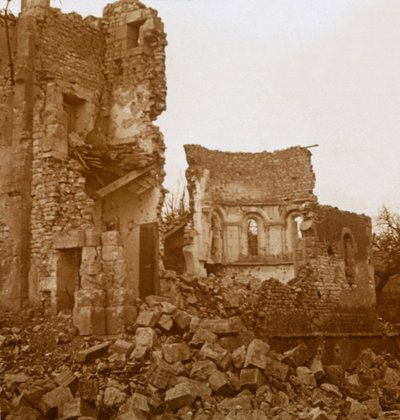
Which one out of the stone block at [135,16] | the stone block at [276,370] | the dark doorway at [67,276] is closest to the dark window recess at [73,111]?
the stone block at [135,16]

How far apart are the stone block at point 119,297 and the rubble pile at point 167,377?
0.43 metres

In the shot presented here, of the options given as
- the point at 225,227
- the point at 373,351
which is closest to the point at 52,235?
the point at 373,351

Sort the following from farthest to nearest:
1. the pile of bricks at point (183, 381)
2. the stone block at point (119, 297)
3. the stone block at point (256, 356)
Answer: the stone block at point (119, 297) → the stone block at point (256, 356) → the pile of bricks at point (183, 381)

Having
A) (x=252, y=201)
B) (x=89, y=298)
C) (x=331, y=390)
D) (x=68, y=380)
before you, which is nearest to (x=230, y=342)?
(x=331, y=390)

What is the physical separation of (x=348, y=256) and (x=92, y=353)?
10.3 metres

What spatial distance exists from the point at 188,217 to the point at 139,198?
10190 mm

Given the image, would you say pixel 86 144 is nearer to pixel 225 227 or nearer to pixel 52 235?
pixel 52 235

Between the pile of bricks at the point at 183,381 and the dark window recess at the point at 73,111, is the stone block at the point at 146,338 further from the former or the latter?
the dark window recess at the point at 73,111

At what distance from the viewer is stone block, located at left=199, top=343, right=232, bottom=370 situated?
12891 millimetres

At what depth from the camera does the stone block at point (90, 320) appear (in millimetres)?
14664

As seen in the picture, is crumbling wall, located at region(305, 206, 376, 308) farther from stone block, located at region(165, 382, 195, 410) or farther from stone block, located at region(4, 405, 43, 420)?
stone block, located at region(4, 405, 43, 420)

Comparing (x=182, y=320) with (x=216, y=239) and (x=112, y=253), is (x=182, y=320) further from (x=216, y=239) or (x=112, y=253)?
(x=216, y=239)

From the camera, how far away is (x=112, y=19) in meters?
19.0

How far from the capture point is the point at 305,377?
13.6 m
